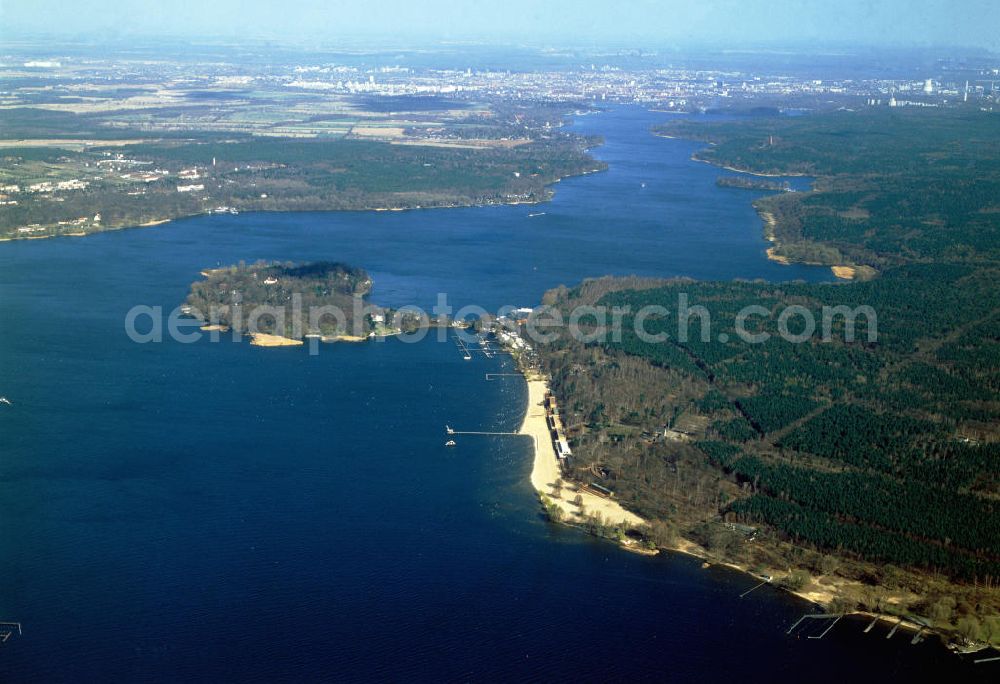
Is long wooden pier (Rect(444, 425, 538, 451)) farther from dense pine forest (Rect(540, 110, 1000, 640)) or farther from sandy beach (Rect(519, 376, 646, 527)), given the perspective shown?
dense pine forest (Rect(540, 110, 1000, 640))

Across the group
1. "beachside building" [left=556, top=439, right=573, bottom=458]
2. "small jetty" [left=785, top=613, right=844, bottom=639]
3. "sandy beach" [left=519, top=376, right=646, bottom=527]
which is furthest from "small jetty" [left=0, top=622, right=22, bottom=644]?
"small jetty" [left=785, top=613, right=844, bottom=639]

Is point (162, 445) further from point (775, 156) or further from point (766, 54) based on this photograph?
point (766, 54)

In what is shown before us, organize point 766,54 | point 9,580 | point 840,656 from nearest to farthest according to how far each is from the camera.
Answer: point 840,656 < point 9,580 < point 766,54

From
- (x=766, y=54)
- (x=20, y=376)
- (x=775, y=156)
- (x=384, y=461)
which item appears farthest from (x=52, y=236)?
(x=766, y=54)

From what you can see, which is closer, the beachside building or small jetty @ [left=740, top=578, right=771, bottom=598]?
small jetty @ [left=740, top=578, right=771, bottom=598]

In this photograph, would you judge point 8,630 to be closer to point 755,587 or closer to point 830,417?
point 755,587

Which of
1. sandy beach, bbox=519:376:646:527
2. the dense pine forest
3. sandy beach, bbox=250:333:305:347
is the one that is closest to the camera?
the dense pine forest

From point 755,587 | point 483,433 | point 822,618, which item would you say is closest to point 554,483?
point 483,433

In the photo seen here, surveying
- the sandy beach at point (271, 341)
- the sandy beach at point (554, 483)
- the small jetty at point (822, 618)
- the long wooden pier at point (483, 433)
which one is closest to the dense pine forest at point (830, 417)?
the sandy beach at point (554, 483)
